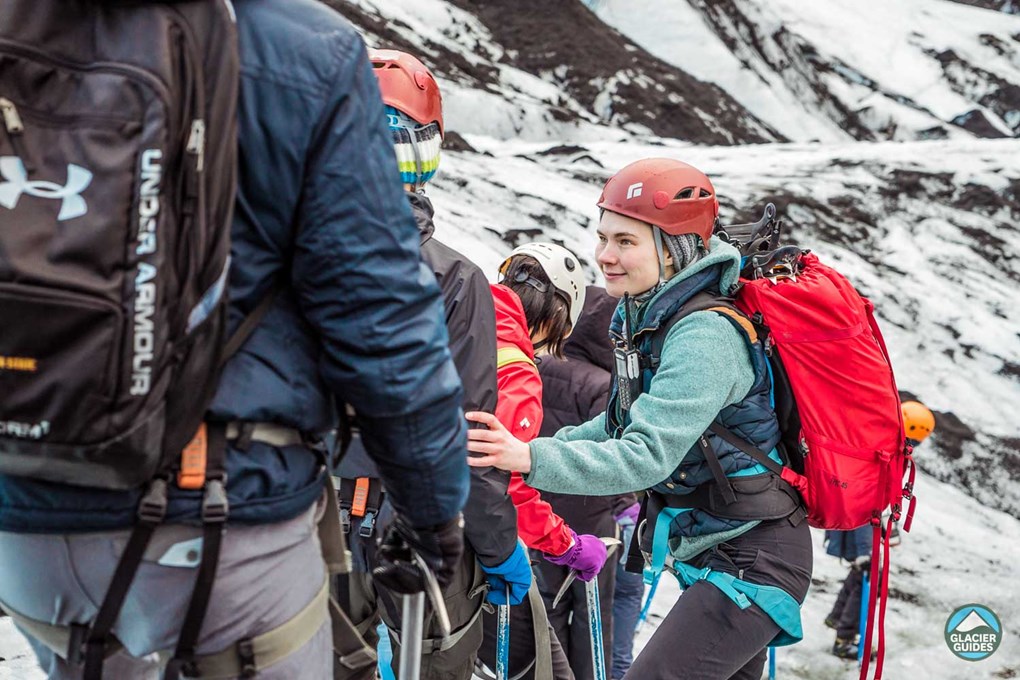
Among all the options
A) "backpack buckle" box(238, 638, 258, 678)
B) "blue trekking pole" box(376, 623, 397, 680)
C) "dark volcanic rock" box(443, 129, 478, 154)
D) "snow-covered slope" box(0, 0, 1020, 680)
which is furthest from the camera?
"dark volcanic rock" box(443, 129, 478, 154)

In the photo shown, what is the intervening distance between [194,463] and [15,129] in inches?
23.7

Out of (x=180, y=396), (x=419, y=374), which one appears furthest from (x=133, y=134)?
(x=419, y=374)

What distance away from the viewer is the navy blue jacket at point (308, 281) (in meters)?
1.61

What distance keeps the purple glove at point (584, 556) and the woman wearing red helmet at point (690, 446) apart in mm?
242

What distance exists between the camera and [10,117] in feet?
4.84

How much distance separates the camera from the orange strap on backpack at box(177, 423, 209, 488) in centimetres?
163

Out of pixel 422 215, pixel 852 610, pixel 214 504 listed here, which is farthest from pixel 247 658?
pixel 852 610

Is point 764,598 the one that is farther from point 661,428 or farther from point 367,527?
point 367,527

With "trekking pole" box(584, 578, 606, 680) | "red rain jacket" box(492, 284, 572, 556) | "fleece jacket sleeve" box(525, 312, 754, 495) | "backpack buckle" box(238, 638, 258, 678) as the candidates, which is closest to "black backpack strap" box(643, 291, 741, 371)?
"fleece jacket sleeve" box(525, 312, 754, 495)

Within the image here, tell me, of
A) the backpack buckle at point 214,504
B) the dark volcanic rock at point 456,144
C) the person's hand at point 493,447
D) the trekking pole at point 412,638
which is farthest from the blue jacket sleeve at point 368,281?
the dark volcanic rock at point 456,144

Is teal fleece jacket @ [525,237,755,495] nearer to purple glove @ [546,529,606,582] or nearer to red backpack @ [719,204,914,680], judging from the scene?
red backpack @ [719,204,914,680]

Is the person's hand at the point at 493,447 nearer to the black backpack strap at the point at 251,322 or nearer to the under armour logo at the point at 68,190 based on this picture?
the black backpack strap at the point at 251,322

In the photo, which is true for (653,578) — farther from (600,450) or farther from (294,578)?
(294,578)

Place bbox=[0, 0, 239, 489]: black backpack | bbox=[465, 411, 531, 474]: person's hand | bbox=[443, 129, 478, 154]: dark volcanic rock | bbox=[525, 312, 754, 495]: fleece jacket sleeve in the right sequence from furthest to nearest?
bbox=[443, 129, 478, 154]: dark volcanic rock
bbox=[525, 312, 754, 495]: fleece jacket sleeve
bbox=[465, 411, 531, 474]: person's hand
bbox=[0, 0, 239, 489]: black backpack
